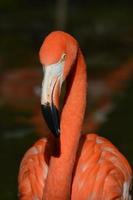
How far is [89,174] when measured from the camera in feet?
17.2

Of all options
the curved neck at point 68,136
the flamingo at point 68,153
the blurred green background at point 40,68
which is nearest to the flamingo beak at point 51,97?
the flamingo at point 68,153

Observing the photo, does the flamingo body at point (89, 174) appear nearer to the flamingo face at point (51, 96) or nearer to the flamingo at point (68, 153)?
the flamingo at point (68, 153)

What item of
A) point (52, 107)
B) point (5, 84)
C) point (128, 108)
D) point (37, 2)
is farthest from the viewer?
point (37, 2)

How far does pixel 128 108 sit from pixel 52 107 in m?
4.94

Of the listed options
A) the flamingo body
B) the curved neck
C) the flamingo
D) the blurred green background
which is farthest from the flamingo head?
the blurred green background

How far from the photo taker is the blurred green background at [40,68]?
814cm

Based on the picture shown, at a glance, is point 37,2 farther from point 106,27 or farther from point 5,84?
point 5,84

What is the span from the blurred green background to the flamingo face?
2.59 m

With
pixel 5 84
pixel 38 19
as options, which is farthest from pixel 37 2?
pixel 5 84

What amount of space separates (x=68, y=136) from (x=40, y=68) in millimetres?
5918

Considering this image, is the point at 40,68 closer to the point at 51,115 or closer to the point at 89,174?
the point at 89,174

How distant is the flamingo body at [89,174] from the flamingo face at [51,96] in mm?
905

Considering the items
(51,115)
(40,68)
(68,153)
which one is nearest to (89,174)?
(68,153)

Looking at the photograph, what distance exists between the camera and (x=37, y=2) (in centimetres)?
1445
